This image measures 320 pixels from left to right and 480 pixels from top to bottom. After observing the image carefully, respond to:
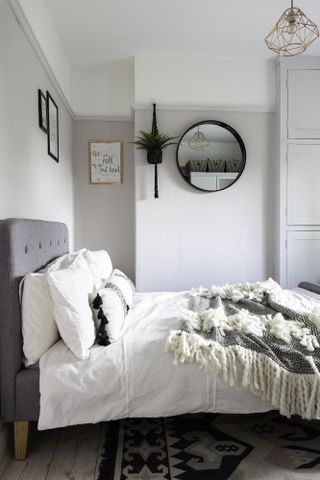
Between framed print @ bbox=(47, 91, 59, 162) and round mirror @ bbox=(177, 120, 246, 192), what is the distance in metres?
1.09

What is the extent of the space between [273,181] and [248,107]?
0.73 m

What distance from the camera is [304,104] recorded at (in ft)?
10.6

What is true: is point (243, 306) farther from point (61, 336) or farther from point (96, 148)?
point (96, 148)

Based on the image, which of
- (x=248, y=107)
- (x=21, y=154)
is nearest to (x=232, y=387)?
(x=21, y=154)

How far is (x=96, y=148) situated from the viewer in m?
3.52

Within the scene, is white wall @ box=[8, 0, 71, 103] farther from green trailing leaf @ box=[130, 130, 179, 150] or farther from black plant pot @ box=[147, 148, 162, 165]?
black plant pot @ box=[147, 148, 162, 165]

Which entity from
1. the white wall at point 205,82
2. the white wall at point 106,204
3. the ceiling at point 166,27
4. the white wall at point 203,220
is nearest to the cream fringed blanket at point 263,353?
the white wall at point 203,220

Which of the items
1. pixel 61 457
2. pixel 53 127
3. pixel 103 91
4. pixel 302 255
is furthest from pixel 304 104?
pixel 61 457

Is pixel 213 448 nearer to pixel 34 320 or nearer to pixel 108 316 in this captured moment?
pixel 108 316

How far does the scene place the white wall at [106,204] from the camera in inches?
138

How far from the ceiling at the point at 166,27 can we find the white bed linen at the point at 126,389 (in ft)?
7.73

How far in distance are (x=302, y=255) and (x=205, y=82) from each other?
73.1 inches

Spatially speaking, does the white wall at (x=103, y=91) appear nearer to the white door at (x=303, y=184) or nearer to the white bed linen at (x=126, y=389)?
the white door at (x=303, y=184)

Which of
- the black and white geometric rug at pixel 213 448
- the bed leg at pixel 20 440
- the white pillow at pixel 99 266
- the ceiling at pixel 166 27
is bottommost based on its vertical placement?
the black and white geometric rug at pixel 213 448
